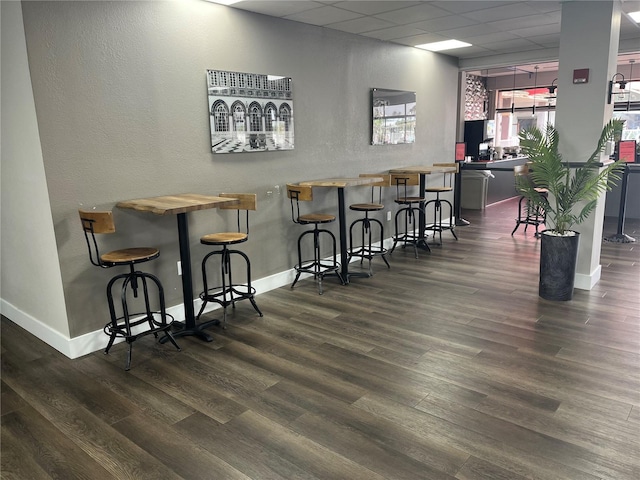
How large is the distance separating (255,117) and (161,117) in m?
0.93

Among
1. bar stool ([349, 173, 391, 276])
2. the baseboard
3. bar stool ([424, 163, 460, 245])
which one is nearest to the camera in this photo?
the baseboard

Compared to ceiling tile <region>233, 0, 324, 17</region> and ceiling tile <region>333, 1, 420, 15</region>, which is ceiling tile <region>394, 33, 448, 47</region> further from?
ceiling tile <region>233, 0, 324, 17</region>

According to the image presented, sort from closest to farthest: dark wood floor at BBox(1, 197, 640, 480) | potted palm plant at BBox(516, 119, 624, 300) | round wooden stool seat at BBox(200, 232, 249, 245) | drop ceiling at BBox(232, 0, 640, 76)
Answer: dark wood floor at BBox(1, 197, 640, 480), round wooden stool seat at BBox(200, 232, 249, 245), potted palm plant at BBox(516, 119, 624, 300), drop ceiling at BBox(232, 0, 640, 76)

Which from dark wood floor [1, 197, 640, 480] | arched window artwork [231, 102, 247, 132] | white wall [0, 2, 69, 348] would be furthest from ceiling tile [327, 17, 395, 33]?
white wall [0, 2, 69, 348]

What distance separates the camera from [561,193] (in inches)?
167

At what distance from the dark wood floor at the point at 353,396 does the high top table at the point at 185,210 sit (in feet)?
0.42

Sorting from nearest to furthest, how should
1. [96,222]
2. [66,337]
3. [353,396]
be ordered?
→ [353,396] → [96,222] → [66,337]

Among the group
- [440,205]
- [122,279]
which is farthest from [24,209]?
[440,205]

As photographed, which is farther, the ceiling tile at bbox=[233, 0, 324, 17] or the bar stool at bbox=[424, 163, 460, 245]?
the bar stool at bbox=[424, 163, 460, 245]

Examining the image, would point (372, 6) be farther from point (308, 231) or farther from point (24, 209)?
point (24, 209)

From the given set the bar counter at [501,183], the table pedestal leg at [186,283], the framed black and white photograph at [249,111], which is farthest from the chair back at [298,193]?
the bar counter at [501,183]

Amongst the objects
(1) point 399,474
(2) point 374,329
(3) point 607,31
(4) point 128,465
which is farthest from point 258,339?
(3) point 607,31

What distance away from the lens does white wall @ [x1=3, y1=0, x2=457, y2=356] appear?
3.15m

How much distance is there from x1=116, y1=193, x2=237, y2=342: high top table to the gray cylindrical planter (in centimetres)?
275
